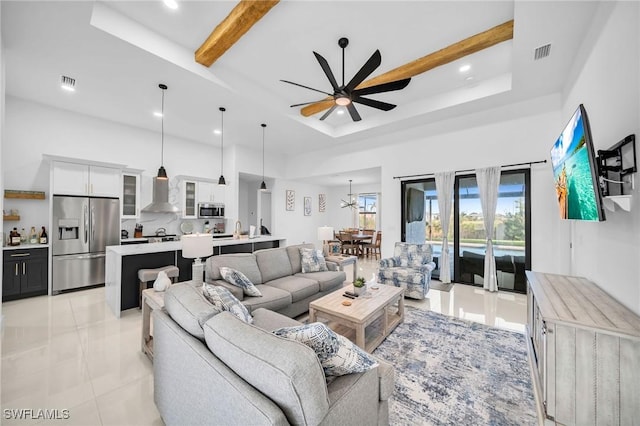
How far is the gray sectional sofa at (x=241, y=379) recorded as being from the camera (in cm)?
90

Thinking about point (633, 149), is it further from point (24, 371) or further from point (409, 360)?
point (24, 371)

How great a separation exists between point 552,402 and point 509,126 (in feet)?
14.6

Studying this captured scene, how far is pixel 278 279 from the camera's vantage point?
3.66 m

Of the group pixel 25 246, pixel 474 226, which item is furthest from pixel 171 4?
pixel 474 226

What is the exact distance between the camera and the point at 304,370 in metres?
0.92

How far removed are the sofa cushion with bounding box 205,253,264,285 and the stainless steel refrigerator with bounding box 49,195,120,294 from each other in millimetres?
3082

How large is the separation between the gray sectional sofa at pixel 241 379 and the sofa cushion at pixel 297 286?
169cm

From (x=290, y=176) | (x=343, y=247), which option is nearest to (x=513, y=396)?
(x=343, y=247)

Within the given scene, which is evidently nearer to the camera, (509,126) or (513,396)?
(513,396)

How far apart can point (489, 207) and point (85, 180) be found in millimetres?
7446

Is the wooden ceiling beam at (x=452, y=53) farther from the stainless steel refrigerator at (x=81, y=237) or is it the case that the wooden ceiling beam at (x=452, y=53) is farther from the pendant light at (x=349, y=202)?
the pendant light at (x=349, y=202)

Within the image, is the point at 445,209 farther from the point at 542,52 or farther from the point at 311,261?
the point at 311,261

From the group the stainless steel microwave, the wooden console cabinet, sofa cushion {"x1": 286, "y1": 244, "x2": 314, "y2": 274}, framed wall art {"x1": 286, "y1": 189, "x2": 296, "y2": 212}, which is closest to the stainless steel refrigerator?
the stainless steel microwave

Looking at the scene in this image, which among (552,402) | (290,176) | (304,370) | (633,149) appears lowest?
(552,402)
